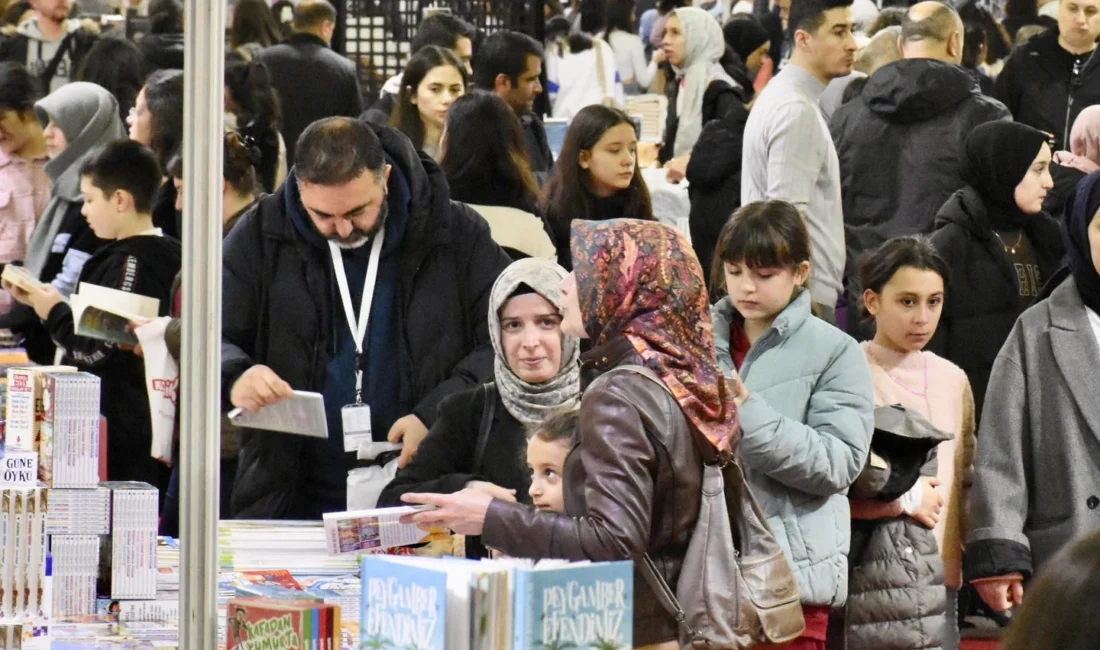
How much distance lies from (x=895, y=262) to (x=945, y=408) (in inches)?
15.9

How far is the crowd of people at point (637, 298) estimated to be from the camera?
286 centimetres

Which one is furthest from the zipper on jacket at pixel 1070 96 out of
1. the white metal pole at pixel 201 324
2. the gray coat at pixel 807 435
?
the white metal pole at pixel 201 324

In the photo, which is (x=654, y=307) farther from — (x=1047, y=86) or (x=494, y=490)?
(x=1047, y=86)

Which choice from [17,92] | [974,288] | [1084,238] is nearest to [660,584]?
[1084,238]

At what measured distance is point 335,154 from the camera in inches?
154

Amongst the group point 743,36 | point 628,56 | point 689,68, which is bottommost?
point 689,68

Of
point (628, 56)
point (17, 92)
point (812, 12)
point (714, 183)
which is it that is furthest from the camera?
point (628, 56)

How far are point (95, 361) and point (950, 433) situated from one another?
2156 millimetres

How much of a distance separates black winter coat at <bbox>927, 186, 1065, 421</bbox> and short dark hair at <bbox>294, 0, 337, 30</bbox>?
110 inches

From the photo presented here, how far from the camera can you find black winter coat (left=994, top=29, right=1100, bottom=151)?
270 inches

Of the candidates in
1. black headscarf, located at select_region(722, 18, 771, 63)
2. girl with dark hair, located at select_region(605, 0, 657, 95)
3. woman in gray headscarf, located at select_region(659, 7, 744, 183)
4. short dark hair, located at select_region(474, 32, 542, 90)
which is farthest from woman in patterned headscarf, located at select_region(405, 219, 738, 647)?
girl with dark hair, located at select_region(605, 0, 657, 95)

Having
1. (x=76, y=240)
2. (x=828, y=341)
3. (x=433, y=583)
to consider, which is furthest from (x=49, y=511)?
(x=76, y=240)

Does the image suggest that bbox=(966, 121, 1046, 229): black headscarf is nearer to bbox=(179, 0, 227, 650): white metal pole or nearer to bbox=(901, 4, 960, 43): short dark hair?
bbox=(901, 4, 960, 43): short dark hair

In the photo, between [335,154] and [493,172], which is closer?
[335,154]
